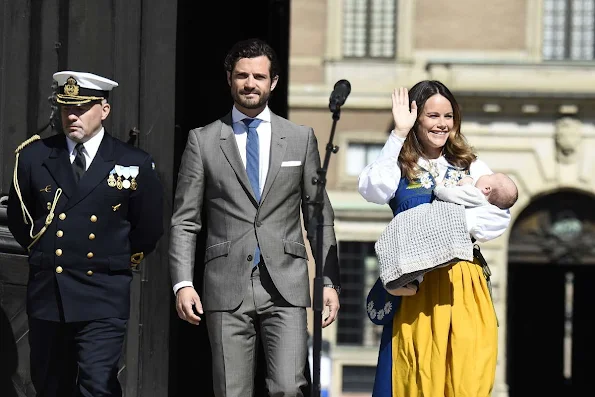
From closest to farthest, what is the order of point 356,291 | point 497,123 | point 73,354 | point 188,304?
point 188,304
point 73,354
point 497,123
point 356,291

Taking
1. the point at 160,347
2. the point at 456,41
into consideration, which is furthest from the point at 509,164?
the point at 160,347

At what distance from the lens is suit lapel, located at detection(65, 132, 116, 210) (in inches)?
269

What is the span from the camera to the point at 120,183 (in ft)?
22.6

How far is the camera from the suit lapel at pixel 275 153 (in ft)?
22.7

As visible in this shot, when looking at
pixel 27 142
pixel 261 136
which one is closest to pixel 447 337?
pixel 261 136

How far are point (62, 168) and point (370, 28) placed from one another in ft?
76.9

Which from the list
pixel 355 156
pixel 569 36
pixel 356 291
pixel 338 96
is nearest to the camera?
pixel 338 96

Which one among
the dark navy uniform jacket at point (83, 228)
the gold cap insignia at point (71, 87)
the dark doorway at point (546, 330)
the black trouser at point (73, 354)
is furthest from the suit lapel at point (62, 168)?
the dark doorway at point (546, 330)

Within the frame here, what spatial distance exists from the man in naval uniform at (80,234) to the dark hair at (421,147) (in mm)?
1115

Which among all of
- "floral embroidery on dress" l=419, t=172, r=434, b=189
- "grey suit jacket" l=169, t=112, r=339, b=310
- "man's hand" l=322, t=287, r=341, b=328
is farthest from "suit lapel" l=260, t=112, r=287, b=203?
"floral embroidery on dress" l=419, t=172, r=434, b=189

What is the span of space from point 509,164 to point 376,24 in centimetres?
365

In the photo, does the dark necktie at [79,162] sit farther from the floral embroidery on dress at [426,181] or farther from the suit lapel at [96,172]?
the floral embroidery on dress at [426,181]

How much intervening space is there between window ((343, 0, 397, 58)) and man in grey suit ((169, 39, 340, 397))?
23.1 metres

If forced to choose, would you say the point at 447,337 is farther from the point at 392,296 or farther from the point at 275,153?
the point at 275,153
